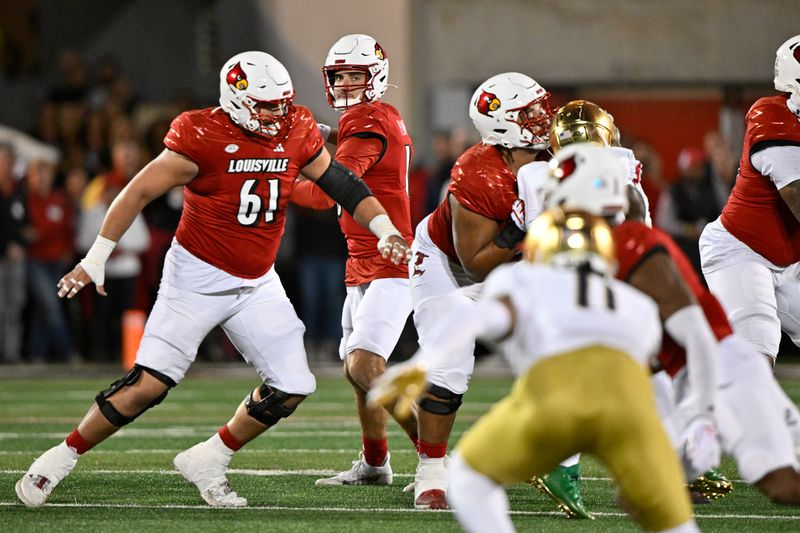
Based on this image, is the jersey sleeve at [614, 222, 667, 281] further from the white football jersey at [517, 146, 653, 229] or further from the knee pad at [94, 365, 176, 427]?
the knee pad at [94, 365, 176, 427]

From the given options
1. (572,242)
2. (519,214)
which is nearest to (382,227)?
(519,214)

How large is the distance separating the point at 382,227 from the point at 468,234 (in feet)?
1.19

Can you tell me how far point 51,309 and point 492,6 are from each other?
5.81 meters

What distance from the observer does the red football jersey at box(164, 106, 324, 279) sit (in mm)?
5996

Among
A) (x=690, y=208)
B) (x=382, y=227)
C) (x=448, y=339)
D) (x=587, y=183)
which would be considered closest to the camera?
(x=448, y=339)

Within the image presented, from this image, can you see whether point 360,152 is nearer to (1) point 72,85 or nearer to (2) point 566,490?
(2) point 566,490

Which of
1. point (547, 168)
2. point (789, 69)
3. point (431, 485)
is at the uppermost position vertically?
point (789, 69)

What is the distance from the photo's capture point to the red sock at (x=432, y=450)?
611cm

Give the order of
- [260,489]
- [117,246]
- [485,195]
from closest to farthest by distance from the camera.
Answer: [485,195] < [260,489] < [117,246]

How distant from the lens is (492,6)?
15812mm

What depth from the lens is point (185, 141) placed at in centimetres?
596

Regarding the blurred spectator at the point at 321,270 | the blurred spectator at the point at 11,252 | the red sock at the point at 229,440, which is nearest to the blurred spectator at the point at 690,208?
the blurred spectator at the point at 321,270

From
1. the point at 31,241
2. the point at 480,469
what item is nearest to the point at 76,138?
the point at 31,241

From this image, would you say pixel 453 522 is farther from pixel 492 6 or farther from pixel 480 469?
pixel 492 6
